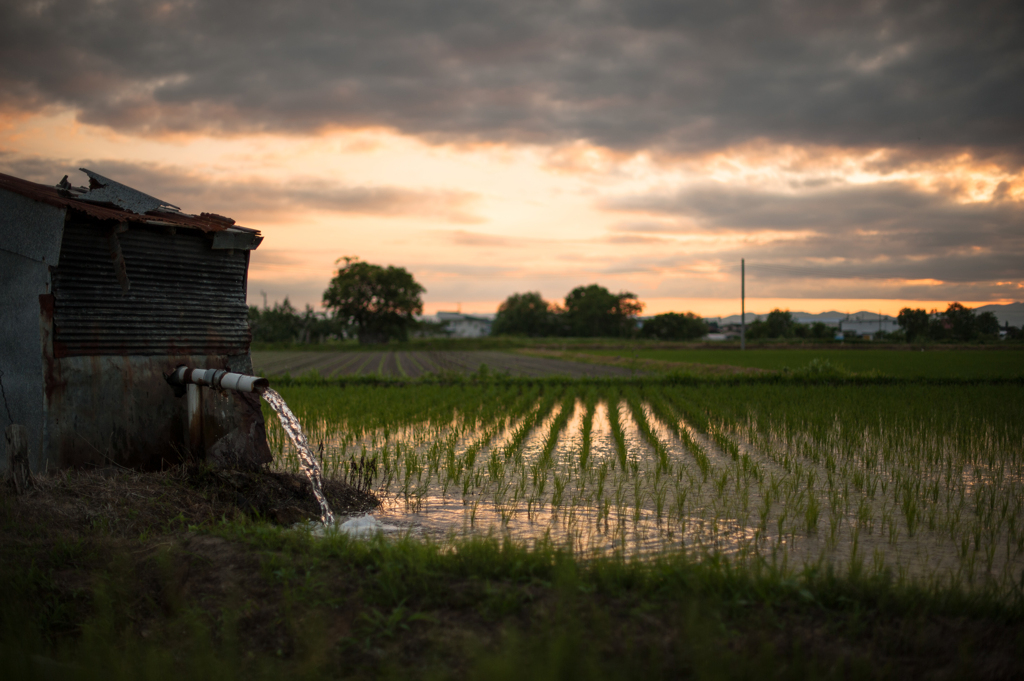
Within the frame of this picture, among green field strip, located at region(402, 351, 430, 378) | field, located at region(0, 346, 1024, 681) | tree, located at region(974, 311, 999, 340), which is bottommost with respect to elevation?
green field strip, located at region(402, 351, 430, 378)

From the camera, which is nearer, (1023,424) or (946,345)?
(1023,424)

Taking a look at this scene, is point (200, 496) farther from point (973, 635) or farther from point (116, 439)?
point (973, 635)

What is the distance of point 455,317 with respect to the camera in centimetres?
13238

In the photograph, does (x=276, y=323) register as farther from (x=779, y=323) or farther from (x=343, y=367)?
(x=779, y=323)

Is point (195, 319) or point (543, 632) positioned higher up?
point (195, 319)

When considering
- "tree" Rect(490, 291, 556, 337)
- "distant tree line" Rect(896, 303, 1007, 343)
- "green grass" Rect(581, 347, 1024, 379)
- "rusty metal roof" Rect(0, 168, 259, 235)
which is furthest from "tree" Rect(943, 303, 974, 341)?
"rusty metal roof" Rect(0, 168, 259, 235)

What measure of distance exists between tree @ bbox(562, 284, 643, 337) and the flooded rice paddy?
66390 millimetres

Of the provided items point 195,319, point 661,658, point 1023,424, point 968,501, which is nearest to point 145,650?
point 661,658

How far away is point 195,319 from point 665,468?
17.1ft

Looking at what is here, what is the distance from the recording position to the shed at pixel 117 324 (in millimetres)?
4883

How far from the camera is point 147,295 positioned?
5.51m

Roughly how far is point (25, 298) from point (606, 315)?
75770 mm

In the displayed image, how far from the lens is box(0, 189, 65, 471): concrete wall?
191 inches

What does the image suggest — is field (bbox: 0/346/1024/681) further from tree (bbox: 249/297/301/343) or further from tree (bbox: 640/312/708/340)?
tree (bbox: 640/312/708/340)
